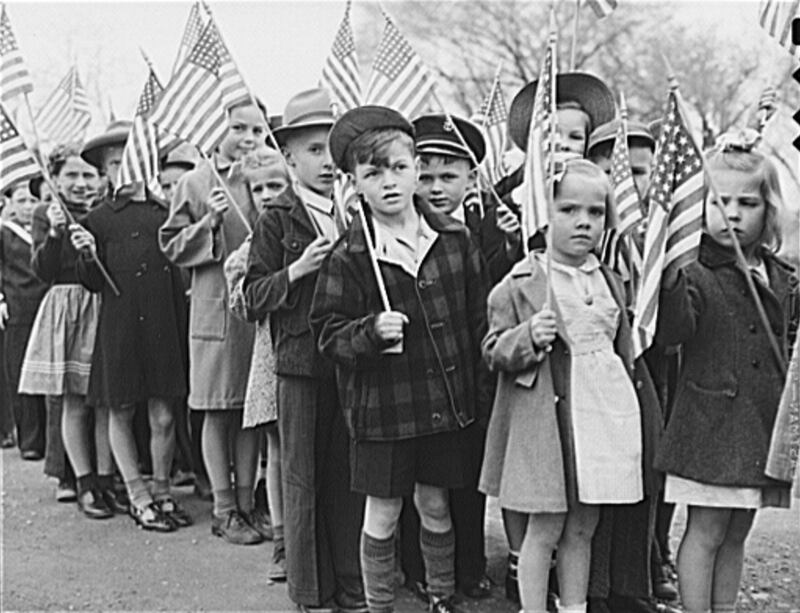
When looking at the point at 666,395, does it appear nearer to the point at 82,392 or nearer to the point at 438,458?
the point at 438,458

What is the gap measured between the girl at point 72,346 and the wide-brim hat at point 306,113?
1900mm

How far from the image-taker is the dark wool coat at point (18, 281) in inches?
354

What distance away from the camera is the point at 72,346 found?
6852mm

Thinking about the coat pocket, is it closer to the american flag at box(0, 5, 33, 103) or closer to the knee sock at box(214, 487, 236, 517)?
the knee sock at box(214, 487, 236, 517)

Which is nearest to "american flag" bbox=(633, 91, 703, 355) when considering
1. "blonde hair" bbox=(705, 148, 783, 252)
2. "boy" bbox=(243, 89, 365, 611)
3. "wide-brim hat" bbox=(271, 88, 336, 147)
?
"blonde hair" bbox=(705, 148, 783, 252)

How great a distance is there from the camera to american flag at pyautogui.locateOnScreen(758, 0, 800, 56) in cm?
440

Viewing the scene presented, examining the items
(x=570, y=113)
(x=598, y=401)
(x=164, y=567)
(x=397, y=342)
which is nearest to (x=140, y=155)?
(x=164, y=567)

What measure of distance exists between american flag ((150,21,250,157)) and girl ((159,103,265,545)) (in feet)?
0.88

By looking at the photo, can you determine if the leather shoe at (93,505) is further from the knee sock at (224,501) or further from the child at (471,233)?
the child at (471,233)

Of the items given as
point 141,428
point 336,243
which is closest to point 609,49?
point 141,428

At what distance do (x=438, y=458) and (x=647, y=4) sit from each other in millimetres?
25431

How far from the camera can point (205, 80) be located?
5629 mm

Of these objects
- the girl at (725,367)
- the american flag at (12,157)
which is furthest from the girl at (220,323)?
the girl at (725,367)

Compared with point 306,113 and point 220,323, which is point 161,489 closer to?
point 220,323
